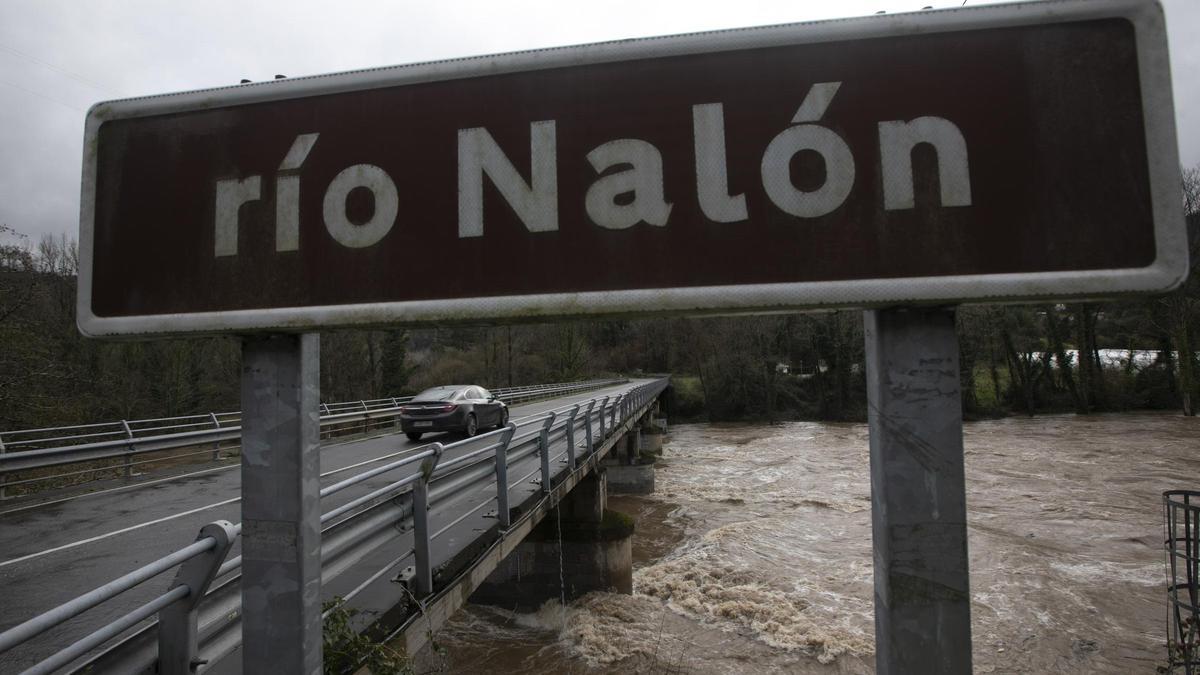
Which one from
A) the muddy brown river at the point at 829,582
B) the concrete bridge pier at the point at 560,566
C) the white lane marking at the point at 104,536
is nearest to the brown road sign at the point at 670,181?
the white lane marking at the point at 104,536

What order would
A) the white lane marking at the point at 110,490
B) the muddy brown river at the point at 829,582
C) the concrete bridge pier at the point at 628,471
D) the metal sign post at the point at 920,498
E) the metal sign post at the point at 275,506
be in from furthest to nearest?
the concrete bridge pier at the point at 628,471 < the muddy brown river at the point at 829,582 < the white lane marking at the point at 110,490 < the metal sign post at the point at 275,506 < the metal sign post at the point at 920,498

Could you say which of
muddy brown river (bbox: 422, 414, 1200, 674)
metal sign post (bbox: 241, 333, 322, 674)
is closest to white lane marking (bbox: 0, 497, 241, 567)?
muddy brown river (bbox: 422, 414, 1200, 674)

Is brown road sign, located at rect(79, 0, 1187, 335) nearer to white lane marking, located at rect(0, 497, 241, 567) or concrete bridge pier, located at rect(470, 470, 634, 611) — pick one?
white lane marking, located at rect(0, 497, 241, 567)

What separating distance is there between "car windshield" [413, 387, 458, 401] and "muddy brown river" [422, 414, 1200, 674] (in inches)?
222

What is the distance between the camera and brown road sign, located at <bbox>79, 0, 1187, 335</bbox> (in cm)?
157

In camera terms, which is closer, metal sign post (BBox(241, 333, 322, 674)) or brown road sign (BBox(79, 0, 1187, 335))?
brown road sign (BBox(79, 0, 1187, 335))

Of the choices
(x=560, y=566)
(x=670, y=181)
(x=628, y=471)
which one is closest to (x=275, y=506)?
(x=670, y=181)

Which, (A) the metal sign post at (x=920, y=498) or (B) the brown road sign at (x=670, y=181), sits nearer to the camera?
(B) the brown road sign at (x=670, y=181)

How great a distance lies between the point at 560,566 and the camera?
15906mm

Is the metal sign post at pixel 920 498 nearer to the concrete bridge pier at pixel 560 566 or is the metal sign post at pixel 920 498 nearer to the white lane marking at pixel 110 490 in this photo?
the white lane marking at pixel 110 490

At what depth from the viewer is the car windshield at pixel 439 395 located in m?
17.5

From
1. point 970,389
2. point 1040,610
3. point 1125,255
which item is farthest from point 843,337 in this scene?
point 1125,255

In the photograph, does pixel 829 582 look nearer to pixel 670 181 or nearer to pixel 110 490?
pixel 110 490

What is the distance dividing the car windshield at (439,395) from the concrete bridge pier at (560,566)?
4508 millimetres
